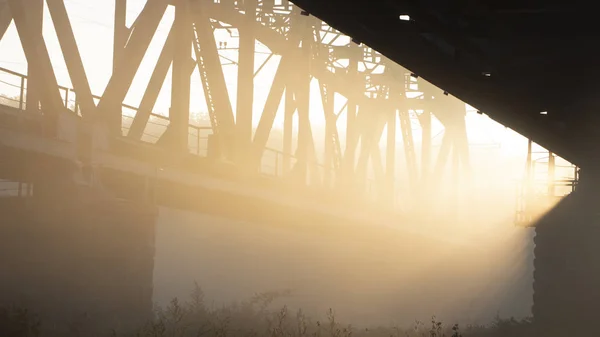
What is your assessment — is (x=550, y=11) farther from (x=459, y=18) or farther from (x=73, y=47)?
(x=73, y=47)

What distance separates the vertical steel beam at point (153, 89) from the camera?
21.8 meters

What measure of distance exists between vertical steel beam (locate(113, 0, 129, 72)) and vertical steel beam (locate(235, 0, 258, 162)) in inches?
156

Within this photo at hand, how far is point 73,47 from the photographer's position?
1855 centimetres

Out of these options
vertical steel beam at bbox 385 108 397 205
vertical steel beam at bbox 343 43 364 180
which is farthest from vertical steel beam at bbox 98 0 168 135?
vertical steel beam at bbox 385 108 397 205

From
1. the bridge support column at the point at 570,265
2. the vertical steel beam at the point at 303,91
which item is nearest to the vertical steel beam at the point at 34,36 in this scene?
the vertical steel beam at the point at 303,91

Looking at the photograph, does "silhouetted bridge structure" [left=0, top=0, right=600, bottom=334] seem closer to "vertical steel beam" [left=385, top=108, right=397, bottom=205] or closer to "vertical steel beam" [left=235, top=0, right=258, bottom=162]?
"vertical steel beam" [left=235, top=0, right=258, bottom=162]

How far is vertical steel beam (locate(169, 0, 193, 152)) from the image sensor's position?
21.8 m

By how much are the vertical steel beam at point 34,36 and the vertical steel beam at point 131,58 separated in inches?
52.5

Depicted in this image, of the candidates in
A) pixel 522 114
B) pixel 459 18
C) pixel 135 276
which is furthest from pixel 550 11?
pixel 135 276

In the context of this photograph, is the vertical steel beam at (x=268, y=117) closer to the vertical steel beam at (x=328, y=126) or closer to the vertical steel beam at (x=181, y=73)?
the vertical steel beam at (x=181, y=73)

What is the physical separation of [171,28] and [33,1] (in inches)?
150

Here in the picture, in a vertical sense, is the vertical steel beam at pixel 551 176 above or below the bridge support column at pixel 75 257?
above

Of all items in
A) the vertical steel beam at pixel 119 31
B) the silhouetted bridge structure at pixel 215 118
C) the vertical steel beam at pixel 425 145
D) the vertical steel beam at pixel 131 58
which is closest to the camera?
the silhouetted bridge structure at pixel 215 118

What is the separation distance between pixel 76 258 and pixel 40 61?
3682mm
